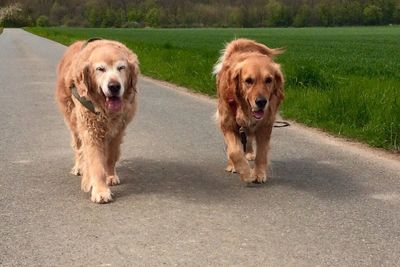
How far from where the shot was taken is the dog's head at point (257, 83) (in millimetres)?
5762

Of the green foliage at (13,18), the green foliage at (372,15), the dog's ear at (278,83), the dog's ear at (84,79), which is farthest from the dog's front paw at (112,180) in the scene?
the green foliage at (13,18)

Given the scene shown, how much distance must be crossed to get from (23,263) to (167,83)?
12232mm

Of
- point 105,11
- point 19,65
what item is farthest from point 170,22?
point 19,65

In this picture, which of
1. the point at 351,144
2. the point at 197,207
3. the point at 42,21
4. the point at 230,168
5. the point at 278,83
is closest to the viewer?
the point at 197,207

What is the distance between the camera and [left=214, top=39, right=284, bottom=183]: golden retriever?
583cm

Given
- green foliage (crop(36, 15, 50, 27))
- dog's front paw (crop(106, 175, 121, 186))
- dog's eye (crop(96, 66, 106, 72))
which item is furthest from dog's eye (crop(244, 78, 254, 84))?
green foliage (crop(36, 15, 50, 27))

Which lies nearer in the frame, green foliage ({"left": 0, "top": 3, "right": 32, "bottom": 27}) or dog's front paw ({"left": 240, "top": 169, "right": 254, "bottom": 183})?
dog's front paw ({"left": 240, "top": 169, "right": 254, "bottom": 183})

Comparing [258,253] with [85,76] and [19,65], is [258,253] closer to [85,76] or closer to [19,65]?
[85,76]

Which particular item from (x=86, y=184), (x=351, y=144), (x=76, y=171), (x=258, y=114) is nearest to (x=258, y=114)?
(x=258, y=114)

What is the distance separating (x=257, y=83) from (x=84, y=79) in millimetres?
1600

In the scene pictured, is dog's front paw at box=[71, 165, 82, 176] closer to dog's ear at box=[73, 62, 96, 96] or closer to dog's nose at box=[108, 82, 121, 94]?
dog's ear at box=[73, 62, 96, 96]

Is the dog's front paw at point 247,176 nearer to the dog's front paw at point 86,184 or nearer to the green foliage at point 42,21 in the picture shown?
the dog's front paw at point 86,184

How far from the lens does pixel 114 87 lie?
5336 mm

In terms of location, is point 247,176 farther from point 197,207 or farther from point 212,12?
point 212,12
